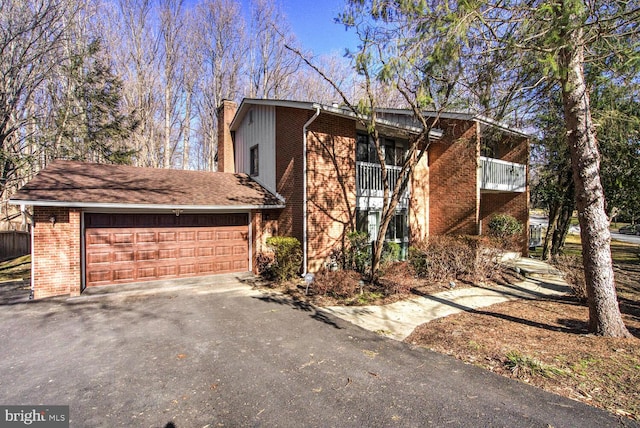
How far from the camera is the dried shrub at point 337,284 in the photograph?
Answer: 853cm

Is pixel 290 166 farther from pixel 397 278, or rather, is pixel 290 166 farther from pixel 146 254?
pixel 146 254

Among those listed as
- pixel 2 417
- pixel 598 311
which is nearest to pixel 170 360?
pixel 2 417

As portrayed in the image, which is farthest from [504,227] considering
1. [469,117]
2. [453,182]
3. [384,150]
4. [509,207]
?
[384,150]

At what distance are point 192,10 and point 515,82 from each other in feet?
82.6

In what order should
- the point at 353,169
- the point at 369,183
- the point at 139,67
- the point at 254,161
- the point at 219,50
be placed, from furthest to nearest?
the point at 219,50, the point at 139,67, the point at 254,161, the point at 369,183, the point at 353,169

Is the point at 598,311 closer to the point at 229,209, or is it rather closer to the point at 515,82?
the point at 515,82

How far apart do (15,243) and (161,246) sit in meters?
14.0

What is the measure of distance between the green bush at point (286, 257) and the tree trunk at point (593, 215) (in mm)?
7246

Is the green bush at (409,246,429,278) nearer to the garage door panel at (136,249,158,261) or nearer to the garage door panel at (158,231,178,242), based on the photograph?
the garage door panel at (158,231,178,242)

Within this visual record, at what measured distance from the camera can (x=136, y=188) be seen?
9.97 metres

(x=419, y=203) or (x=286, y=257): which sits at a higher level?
(x=419, y=203)

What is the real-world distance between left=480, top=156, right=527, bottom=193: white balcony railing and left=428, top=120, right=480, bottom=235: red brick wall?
2.92ft

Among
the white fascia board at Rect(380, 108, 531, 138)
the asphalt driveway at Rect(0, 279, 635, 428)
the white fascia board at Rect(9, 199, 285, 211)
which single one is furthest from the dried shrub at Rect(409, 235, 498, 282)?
the white fascia board at Rect(9, 199, 285, 211)

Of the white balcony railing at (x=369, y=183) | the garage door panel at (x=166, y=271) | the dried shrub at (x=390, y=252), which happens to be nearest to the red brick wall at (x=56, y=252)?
the garage door panel at (x=166, y=271)
